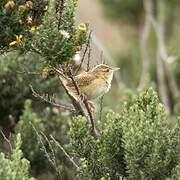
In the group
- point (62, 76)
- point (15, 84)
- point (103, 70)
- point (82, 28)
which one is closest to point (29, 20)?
point (82, 28)

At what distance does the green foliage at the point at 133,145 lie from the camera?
5.70 metres

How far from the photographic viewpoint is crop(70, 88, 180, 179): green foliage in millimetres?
5703

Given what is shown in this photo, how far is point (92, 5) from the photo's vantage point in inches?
851

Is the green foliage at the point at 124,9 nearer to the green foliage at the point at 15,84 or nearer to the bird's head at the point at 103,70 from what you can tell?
the green foliage at the point at 15,84

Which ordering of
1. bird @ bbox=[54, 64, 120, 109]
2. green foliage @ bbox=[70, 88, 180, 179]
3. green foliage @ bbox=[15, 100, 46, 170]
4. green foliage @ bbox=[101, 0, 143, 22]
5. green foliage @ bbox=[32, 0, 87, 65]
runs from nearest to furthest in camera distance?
green foliage @ bbox=[70, 88, 180, 179]
green foliage @ bbox=[32, 0, 87, 65]
bird @ bbox=[54, 64, 120, 109]
green foliage @ bbox=[15, 100, 46, 170]
green foliage @ bbox=[101, 0, 143, 22]

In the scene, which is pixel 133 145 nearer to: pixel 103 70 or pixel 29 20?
pixel 29 20

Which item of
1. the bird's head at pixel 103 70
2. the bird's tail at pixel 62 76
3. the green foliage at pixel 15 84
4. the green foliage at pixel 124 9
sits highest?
the green foliage at pixel 124 9

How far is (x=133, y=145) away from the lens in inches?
224

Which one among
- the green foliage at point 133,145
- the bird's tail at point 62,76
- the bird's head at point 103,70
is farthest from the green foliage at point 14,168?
the bird's head at point 103,70

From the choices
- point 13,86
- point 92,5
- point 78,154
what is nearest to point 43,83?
point 13,86

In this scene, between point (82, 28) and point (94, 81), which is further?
point (94, 81)

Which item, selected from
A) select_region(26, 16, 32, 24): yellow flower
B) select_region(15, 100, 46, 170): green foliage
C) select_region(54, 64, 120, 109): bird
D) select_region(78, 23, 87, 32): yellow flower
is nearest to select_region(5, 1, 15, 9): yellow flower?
select_region(26, 16, 32, 24): yellow flower

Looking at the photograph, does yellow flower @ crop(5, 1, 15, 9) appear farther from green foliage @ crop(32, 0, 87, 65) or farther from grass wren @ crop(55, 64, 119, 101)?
grass wren @ crop(55, 64, 119, 101)

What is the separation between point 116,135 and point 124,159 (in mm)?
284
